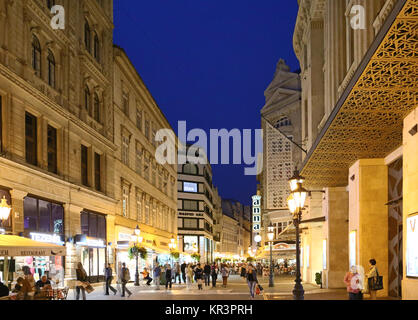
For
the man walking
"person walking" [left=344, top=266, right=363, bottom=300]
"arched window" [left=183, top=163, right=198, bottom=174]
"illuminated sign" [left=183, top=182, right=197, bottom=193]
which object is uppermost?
"arched window" [left=183, top=163, right=198, bottom=174]

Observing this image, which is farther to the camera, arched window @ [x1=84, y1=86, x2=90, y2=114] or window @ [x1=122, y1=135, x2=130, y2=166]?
window @ [x1=122, y1=135, x2=130, y2=166]

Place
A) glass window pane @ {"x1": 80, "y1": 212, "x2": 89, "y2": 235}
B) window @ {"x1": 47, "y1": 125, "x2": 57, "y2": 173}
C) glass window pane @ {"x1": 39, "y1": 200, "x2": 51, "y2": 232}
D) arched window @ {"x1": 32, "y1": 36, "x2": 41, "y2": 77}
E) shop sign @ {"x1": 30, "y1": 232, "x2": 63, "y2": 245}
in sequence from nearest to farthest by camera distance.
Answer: shop sign @ {"x1": 30, "y1": 232, "x2": 63, "y2": 245} → glass window pane @ {"x1": 39, "y1": 200, "x2": 51, "y2": 232} → arched window @ {"x1": 32, "y1": 36, "x2": 41, "y2": 77} → window @ {"x1": 47, "y1": 125, "x2": 57, "y2": 173} → glass window pane @ {"x1": 80, "y1": 212, "x2": 89, "y2": 235}

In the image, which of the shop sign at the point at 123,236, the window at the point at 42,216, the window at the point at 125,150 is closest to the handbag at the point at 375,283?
the window at the point at 42,216

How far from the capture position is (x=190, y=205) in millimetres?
110000

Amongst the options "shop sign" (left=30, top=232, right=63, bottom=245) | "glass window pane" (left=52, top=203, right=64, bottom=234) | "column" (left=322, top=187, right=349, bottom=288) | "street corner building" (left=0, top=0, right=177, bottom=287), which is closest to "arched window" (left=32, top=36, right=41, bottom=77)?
"street corner building" (left=0, top=0, right=177, bottom=287)

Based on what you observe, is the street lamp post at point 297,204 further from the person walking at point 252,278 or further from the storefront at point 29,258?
the person walking at point 252,278

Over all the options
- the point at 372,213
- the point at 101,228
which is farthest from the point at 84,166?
the point at 372,213

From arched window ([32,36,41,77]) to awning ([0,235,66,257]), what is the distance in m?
13.4

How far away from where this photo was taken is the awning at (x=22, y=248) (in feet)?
56.6

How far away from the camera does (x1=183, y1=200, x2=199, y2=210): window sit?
110 meters

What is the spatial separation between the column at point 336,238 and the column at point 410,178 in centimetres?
1436

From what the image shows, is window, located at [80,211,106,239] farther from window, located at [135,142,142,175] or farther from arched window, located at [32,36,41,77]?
window, located at [135,142,142,175]
